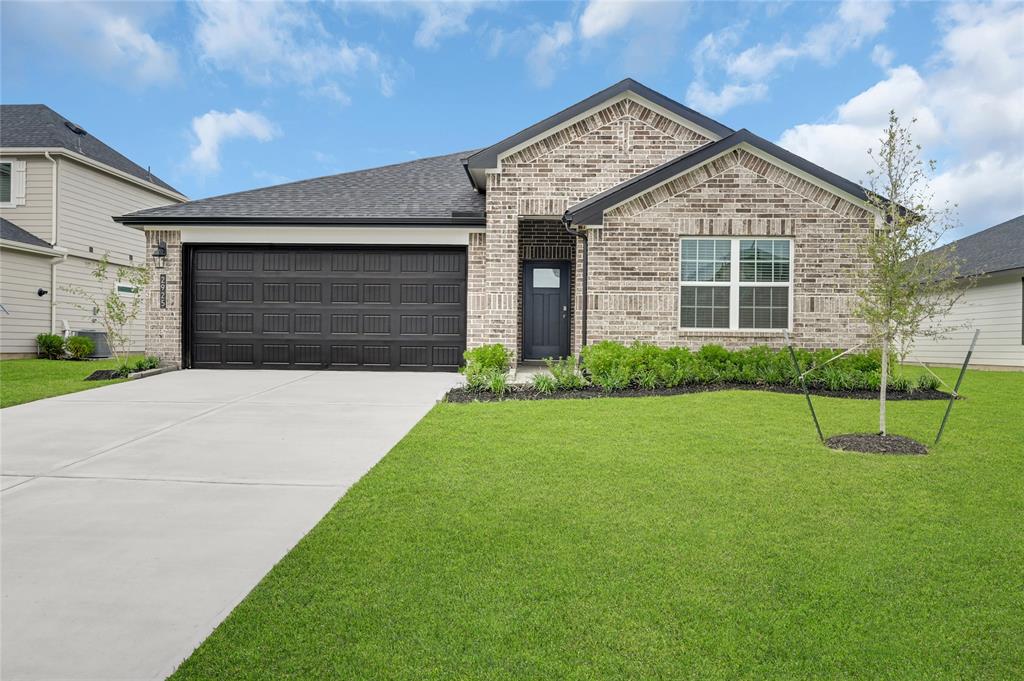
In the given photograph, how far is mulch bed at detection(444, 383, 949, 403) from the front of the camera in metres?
9.66

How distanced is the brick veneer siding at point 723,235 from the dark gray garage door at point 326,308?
139 inches

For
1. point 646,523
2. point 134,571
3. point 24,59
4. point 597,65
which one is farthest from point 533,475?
point 24,59

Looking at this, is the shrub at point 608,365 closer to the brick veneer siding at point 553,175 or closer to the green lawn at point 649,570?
the brick veneer siding at point 553,175

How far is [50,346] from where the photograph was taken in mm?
17625

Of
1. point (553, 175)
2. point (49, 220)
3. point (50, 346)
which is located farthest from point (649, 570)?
point (49, 220)

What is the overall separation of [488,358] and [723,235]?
15.7 feet

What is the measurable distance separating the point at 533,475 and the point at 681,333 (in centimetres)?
674

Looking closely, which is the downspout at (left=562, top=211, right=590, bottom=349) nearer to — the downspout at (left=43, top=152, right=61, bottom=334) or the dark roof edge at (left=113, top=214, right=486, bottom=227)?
the dark roof edge at (left=113, top=214, right=486, bottom=227)

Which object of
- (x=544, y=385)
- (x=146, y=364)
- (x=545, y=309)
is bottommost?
(x=544, y=385)

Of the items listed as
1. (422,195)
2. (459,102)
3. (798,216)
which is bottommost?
(798,216)

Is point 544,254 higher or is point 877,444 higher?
point 544,254

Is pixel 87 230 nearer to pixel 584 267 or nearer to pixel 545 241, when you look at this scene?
pixel 545 241

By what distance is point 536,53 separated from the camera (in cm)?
2284

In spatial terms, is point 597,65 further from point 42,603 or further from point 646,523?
point 42,603
